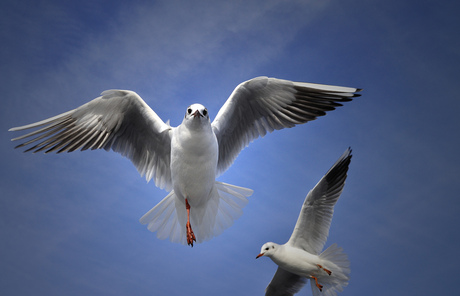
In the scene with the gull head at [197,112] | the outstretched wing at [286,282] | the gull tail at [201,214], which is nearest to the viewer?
the gull head at [197,112]

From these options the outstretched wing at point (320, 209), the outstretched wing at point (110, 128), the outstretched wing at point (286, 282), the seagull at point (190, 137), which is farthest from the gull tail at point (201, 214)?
the outstretched wing at point (286, 282)

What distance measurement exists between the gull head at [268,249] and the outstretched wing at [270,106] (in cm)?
93

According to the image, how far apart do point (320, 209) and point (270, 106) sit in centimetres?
102

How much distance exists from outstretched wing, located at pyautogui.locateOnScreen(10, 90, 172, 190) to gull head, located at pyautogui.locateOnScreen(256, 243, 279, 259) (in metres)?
1.06

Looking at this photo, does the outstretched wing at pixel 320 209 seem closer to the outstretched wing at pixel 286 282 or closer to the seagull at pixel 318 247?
the seagull at pixel 318 247

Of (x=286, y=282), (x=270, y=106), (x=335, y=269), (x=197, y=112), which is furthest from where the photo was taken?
(x=286, y=282)

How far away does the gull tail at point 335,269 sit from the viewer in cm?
411

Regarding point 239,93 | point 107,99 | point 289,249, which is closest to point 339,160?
point 289,249

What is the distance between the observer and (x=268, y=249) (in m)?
4.14

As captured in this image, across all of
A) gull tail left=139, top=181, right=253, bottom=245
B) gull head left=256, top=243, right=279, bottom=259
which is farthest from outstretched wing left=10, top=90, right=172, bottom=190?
gull head left=256, top=243, right=279, bottom=259

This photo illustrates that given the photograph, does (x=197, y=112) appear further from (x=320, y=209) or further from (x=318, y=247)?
(x=318, y=247)

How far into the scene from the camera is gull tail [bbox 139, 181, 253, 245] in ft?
12.6

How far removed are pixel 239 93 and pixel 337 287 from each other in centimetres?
182

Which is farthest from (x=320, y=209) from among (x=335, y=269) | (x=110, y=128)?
(x=110, y=128)
